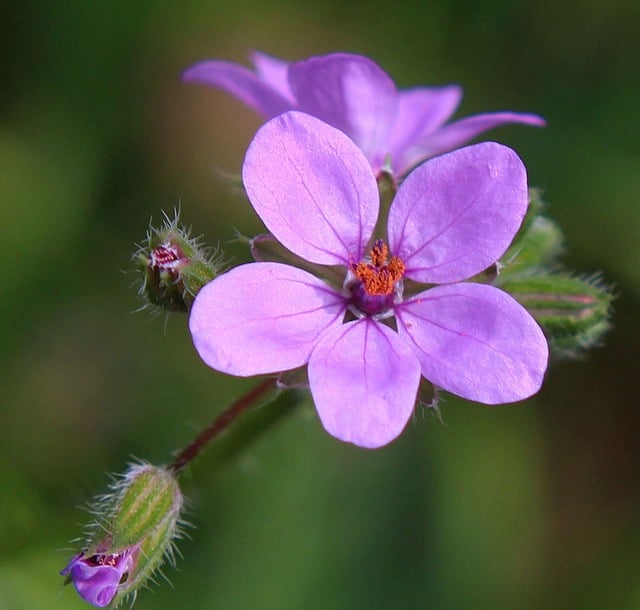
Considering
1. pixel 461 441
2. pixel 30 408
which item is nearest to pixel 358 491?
pixel 461 441

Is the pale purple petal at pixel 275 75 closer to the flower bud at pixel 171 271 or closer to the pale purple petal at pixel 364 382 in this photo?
the flower bud at pixel 171 271

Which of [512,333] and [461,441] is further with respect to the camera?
[461,441]

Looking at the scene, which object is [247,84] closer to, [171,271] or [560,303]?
[171,271]

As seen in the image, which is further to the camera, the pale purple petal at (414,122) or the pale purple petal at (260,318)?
the pale purple petal at (414,122)

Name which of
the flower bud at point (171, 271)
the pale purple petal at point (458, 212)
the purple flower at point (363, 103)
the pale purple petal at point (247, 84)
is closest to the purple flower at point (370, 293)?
the pale purple petal at point (458, 212)

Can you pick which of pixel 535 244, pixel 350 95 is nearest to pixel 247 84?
pixel 350 95

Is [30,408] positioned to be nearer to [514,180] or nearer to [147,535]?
[147,535]

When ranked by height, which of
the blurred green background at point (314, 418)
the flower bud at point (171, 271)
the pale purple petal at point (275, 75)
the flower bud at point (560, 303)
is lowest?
the blurred green background at point (314, 418)
